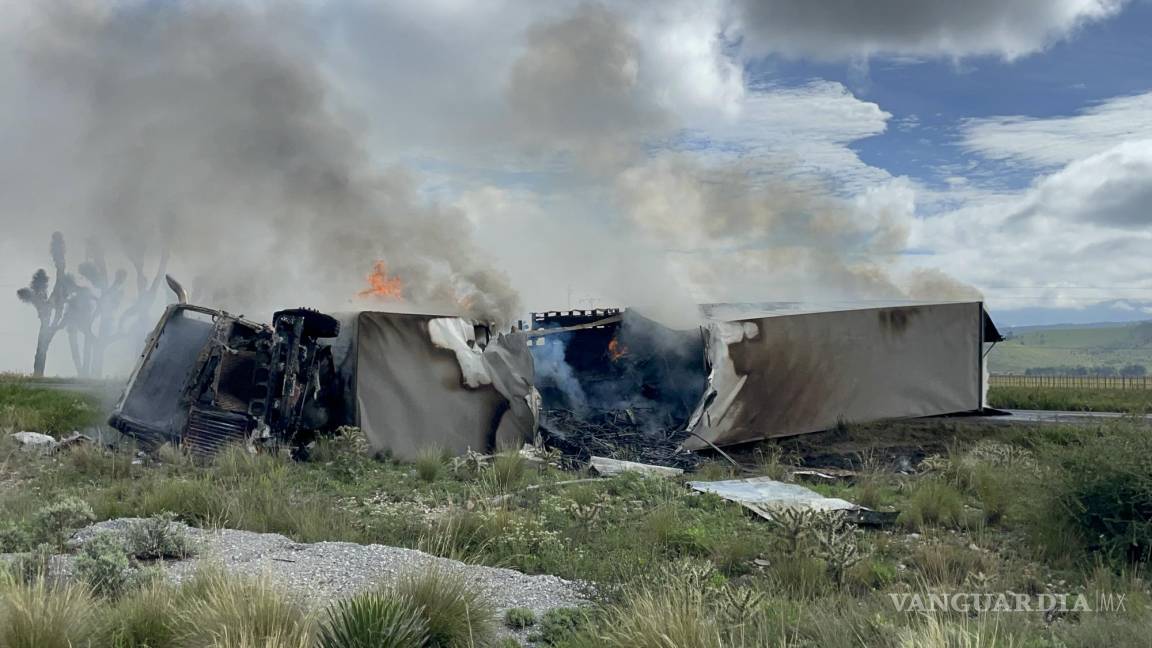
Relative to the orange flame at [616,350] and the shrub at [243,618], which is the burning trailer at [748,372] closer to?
the orange flame at [616,350]

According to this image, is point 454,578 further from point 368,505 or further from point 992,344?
point 992,344

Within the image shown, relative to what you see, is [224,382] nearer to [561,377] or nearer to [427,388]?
[427,388]

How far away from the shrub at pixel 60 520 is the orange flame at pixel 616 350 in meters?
11.2

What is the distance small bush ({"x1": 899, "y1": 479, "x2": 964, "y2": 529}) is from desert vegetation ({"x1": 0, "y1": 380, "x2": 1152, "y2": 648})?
3 cm

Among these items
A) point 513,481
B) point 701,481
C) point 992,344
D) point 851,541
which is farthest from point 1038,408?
point 851,541

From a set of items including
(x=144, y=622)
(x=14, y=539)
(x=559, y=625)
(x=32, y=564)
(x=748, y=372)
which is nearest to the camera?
(x=144, y=622)

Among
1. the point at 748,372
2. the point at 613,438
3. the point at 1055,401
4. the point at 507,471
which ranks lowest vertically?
the point at 507,471

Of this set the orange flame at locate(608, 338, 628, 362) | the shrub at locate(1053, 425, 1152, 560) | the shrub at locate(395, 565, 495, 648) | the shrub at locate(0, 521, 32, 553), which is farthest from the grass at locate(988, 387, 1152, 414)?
the shrub at locate(0, 521, 32, 553)

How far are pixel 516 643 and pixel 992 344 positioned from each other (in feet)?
57.4

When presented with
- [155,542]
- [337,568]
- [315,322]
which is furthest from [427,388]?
[337,568]

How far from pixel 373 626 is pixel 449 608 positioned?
2.16ft

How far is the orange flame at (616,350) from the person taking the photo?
1830 cm

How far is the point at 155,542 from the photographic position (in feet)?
24.1

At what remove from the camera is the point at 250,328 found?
43.6 feet
